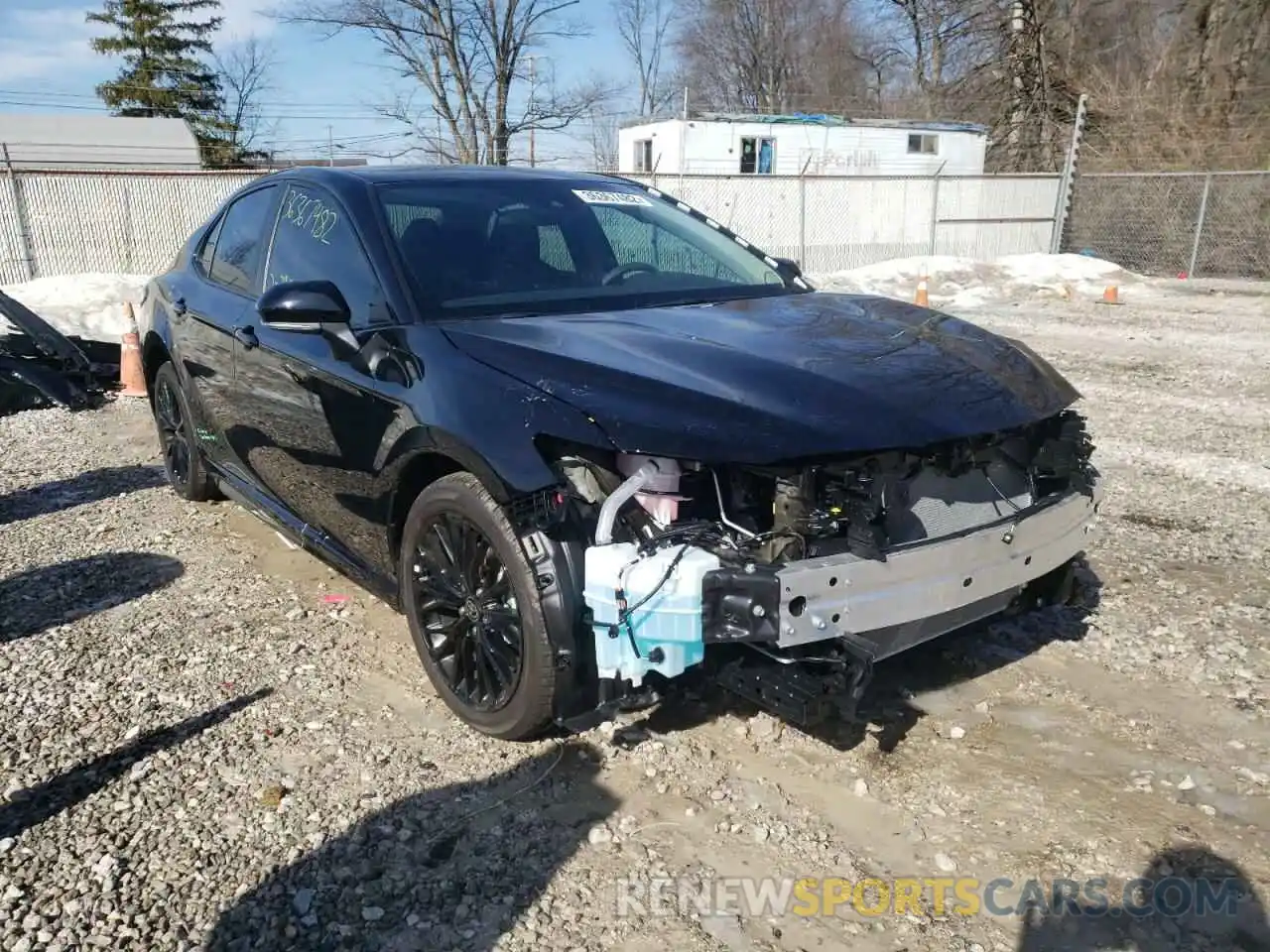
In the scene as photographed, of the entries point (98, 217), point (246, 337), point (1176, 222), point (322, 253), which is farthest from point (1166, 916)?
point (1176, 222)

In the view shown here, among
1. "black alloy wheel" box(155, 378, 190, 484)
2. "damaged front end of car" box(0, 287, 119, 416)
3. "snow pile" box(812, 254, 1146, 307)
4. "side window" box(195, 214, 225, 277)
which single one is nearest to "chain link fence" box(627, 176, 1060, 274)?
"snow pile" box(812, 254, 1146, 307)

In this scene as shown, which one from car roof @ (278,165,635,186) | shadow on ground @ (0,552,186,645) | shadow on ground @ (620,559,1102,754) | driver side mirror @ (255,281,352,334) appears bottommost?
shadow on ground @ (0,552,186,645)

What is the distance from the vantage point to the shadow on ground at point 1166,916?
90.0 inches

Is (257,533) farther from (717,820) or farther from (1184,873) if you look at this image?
(1184,873)

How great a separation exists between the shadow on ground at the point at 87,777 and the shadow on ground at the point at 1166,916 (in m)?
2.57

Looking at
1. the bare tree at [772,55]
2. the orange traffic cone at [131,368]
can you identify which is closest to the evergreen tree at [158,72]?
the bare tree at [772,55]

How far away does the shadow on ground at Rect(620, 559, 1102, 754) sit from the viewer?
3.16 m

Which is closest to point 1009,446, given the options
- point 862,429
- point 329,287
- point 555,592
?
point 862,429

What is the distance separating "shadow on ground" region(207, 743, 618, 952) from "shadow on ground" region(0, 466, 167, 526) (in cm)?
403

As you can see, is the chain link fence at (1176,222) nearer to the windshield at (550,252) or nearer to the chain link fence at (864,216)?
the chain link fence at (864,216)

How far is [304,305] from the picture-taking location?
3.18 meters

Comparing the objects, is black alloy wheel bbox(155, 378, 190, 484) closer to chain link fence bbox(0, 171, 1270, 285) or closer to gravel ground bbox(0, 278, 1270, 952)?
gravel ground bbox(0, 278, 1270, 952)

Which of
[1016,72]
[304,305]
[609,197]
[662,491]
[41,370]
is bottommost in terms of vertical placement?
[41,370]

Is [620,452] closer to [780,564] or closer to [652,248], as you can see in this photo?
[780,564]
